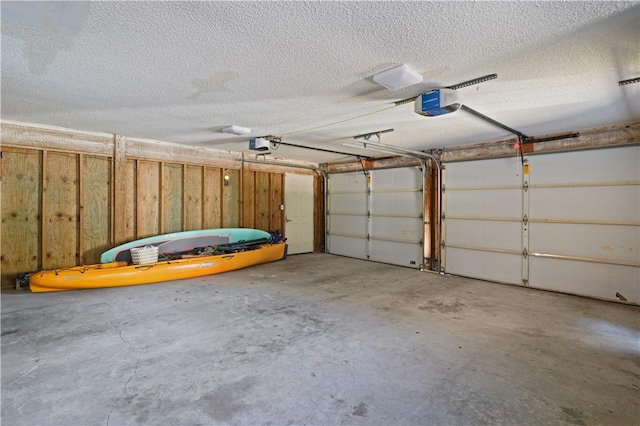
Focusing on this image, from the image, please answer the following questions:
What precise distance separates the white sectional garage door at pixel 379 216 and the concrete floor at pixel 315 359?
2170mm

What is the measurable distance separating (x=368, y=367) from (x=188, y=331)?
1.73 meters

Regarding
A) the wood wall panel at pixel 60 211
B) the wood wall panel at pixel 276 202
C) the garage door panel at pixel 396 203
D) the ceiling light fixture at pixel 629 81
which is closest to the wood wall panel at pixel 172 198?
the wood wall panel at pixel 60 211

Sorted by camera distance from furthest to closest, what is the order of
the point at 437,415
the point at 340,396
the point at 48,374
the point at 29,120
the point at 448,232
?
the point at 448,232 < the point at 29,120 < the point at 48,374 < the point at 340,396 < the point at 437,415

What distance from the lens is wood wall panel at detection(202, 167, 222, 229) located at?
6160 millimetres

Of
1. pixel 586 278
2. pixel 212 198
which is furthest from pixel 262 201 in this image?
pixel 586 278

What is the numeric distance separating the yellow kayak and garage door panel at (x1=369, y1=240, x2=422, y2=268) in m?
2.75

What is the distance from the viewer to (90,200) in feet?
16.1

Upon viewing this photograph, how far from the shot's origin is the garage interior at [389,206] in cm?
186

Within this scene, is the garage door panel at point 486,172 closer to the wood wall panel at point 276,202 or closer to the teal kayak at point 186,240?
the wood wall panel at point 276,202

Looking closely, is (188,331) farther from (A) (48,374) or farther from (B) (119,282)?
(B) (119,282)

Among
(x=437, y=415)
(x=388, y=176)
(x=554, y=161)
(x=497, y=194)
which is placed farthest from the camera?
(x=388, y=176)

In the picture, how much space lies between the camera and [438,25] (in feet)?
6.14

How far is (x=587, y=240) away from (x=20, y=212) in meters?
7.95

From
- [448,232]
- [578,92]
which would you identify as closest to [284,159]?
[448,232]
